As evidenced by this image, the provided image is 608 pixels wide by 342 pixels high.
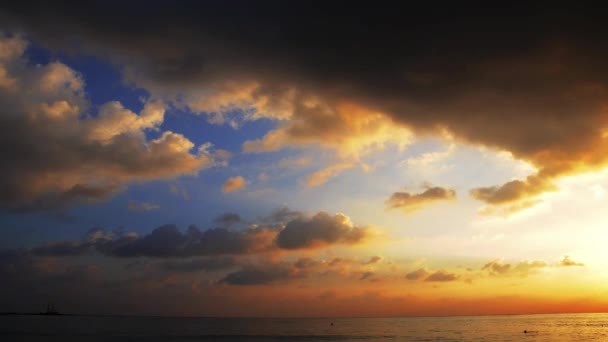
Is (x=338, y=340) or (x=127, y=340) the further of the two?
(x=338, y=340)

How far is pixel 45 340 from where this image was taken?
112688 mm

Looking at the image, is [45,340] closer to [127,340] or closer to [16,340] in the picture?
[16,340]

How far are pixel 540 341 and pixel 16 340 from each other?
5261 inches

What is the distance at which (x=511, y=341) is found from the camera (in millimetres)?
119688

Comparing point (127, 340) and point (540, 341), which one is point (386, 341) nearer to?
point (540, 341)

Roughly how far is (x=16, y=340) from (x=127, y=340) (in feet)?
84.6

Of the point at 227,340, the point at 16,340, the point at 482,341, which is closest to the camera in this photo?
the point at 16,340

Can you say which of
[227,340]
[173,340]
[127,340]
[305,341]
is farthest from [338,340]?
[127,340]

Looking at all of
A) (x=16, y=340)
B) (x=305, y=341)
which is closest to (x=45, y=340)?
(x=16, y=340)

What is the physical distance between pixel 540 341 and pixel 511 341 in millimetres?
7171

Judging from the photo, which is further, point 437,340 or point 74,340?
point 437,340

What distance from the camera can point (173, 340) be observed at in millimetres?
123188

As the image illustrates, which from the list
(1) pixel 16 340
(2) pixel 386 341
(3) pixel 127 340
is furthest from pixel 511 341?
(1) pixel 16 340

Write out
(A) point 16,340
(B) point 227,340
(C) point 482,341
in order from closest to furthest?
1. (A) point 16,340
2. (C) point 482,341
3. (B) point 227,340
